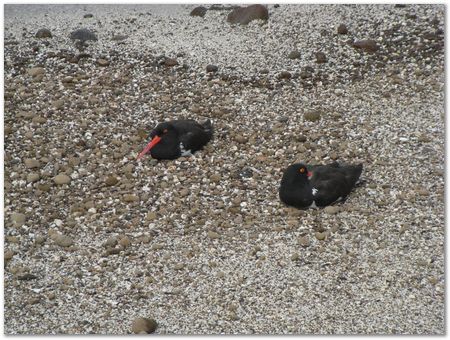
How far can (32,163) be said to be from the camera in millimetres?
8867

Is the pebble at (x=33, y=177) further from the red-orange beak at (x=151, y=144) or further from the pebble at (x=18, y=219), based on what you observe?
the red-orange beak at (x=151, y=144)

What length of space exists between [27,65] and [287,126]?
13.6 feet

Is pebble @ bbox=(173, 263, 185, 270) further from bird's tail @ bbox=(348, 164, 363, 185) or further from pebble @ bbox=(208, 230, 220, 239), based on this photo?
bird's tail @ bbox=(348, 164, 363, 185)

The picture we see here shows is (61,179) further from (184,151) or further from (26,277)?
(26,277)

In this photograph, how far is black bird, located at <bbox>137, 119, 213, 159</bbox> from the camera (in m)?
8.88

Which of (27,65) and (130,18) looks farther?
(130,18)

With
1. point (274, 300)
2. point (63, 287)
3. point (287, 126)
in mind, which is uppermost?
point (287, 126)

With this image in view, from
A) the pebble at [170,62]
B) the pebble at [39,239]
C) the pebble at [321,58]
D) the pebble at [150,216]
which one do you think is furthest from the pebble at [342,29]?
the pebble at [39,239]

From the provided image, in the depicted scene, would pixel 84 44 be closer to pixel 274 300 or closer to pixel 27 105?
pixel 27 105

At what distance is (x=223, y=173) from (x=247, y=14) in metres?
4.42

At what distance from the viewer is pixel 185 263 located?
7.30 m

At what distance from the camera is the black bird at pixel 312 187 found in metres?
7.91

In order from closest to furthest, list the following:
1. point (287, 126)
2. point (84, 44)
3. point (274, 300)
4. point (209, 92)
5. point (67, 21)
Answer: point (274, 300), point (287, 126), point (209, 92), point (84, 44), point (67, 21)

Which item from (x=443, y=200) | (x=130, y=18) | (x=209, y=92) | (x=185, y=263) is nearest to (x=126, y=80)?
(x=209, y=92)
